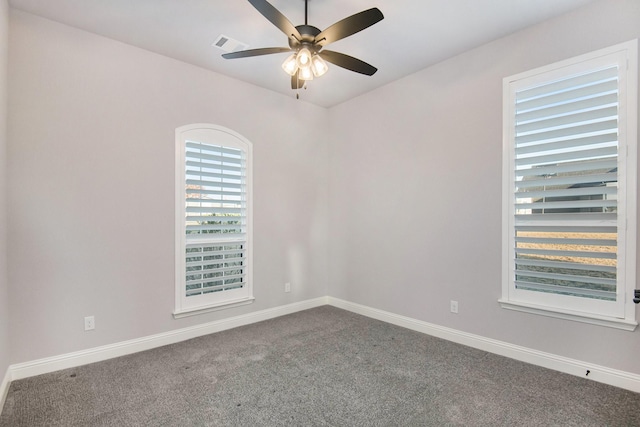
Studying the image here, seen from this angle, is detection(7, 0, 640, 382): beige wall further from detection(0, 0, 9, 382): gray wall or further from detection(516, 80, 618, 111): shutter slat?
detection(516, 80, 618, 111): shutter slat

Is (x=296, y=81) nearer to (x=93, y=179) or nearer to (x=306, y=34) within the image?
(x=306, y=34)

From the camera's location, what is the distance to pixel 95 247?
9.49 ft

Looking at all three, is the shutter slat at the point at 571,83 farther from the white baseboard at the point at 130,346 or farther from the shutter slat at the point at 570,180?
the white baseboard at the point at 130,346

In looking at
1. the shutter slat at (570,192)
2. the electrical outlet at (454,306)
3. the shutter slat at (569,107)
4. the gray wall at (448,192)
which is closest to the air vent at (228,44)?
the gray wall at (448,192)

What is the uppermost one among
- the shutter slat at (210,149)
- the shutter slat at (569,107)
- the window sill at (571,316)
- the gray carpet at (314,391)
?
the shutter slat at (569,107)

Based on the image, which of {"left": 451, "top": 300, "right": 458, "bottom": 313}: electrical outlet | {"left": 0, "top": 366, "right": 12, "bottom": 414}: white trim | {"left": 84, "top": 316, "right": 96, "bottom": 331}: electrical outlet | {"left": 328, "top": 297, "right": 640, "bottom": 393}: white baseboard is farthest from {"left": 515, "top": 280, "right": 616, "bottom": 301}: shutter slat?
{"left": 0, "top": 366, "right": 12, "bottom": 414}: white trim

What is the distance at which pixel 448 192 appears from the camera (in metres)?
3.42

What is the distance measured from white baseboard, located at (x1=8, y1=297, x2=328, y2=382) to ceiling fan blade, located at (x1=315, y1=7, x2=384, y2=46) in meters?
3.05

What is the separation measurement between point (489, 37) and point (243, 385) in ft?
12.1

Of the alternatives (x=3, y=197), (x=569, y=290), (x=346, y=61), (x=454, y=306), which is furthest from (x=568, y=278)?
(x=3, y=197)

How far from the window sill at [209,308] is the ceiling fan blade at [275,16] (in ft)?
9.23

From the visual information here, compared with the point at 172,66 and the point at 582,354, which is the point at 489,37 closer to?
the point at 582,354

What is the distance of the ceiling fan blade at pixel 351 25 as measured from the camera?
1.92 m

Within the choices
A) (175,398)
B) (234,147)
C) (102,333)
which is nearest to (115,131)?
(234,147)
